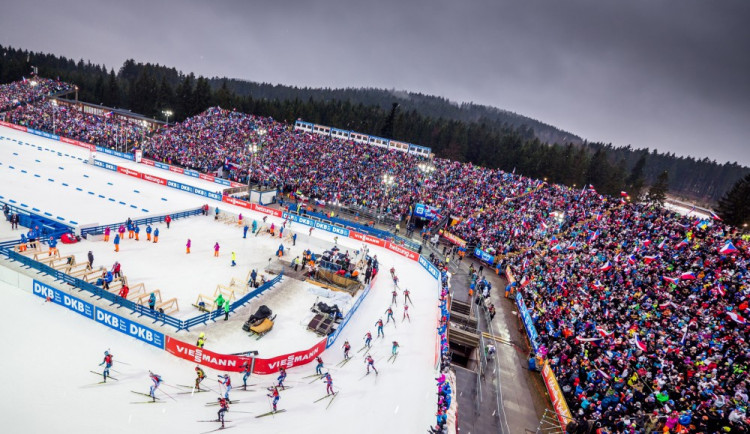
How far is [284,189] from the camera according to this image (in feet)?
175

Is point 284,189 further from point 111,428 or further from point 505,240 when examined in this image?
point 111,428

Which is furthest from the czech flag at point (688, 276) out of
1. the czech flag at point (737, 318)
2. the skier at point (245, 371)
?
the skier at point (245, 371)

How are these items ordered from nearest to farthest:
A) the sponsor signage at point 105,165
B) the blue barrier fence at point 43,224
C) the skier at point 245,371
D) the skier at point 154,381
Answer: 1. the skier at point 154,381
2. the skier at point 245,371
3. the blue barrier fence at point 43,224
4. the sponsor signage at point 105,165

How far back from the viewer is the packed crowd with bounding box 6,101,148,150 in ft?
222

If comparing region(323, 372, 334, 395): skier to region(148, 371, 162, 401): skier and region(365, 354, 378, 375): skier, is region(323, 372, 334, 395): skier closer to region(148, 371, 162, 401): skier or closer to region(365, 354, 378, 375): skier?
region(365, 354, 378, 375): skier

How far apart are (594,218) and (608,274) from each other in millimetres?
10487

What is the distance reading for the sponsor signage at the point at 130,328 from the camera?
16.2 metres

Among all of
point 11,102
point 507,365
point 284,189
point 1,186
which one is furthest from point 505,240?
point 11,102

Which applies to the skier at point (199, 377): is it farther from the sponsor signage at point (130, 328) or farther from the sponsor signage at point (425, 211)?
the sponsor signage at point (425, 211)

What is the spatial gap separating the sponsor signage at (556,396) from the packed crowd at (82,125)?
7620cm

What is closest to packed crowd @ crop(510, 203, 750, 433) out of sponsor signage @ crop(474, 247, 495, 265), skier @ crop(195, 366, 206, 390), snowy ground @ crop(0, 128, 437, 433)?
snowy ground @ crop(0, 128, 437, 433)

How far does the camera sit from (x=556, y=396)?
17812 mm

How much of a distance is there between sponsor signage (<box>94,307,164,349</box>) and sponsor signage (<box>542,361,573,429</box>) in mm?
18923

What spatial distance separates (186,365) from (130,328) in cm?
351
